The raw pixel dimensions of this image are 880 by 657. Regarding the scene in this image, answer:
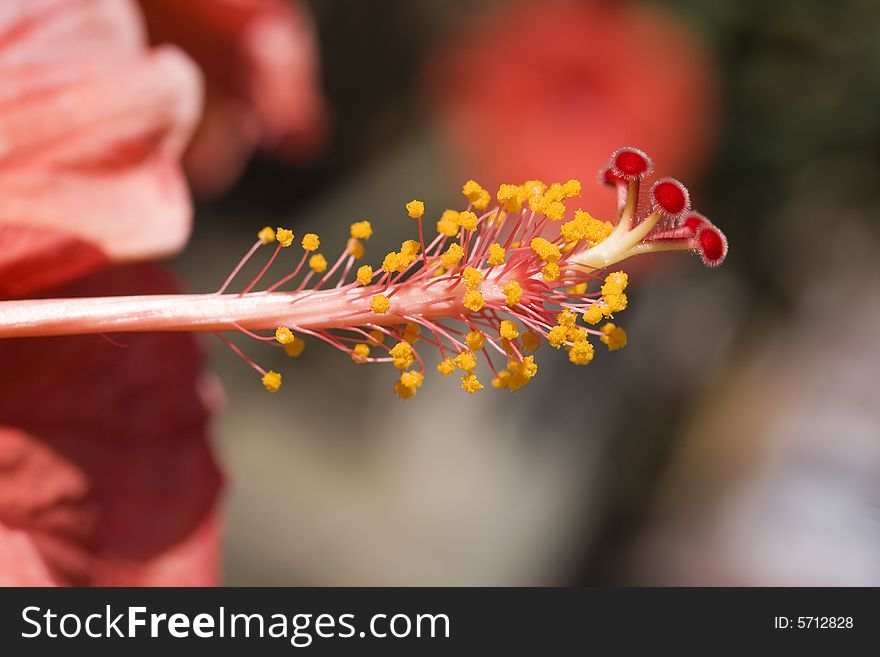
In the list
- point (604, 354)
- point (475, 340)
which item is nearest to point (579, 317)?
point (604, 354)

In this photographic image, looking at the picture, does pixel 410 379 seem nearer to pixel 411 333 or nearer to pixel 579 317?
pixel 411 333

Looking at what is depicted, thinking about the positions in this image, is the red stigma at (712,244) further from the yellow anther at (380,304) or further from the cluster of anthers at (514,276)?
the yellow anther at (380,304)

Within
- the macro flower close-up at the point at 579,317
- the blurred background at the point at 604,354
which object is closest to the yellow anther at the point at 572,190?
the macro flower close-up at the point at 579,317

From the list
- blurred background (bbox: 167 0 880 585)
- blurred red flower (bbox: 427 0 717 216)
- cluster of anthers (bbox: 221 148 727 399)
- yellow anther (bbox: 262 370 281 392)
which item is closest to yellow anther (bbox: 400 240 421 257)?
cluster of anthers (bbox: 221 148 727 399)

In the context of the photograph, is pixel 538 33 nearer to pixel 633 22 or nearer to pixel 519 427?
pixel 633 22

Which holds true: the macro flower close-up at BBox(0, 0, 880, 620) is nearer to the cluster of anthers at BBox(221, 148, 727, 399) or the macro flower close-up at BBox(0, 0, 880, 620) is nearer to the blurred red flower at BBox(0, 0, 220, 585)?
the blurred red flower at BBox(0, 0, 220, 585)

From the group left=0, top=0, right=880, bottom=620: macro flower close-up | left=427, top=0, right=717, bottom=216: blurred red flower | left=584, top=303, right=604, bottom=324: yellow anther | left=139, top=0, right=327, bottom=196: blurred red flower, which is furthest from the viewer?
left=427, top=0, right=717, bottom=216: blurred red flower

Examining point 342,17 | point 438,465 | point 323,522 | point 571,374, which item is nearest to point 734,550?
point 571,374
